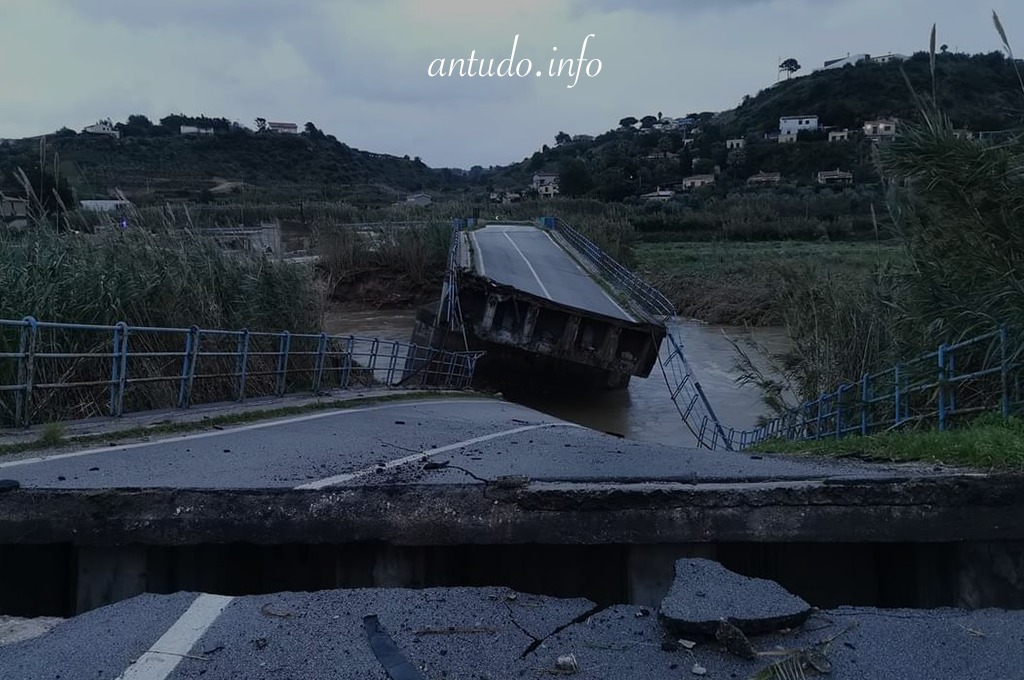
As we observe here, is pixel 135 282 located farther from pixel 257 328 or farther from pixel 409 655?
pixel 409 655

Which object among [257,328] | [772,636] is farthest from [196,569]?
[257,328]

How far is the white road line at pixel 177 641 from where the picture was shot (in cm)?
353

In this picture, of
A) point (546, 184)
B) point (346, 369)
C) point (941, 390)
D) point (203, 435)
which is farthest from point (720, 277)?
point (546, 184)

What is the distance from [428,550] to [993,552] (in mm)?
3311

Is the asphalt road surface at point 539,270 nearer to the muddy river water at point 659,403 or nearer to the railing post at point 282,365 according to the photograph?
the muddy river water at point 659,403

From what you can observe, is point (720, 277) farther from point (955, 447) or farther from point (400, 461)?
point (955, 447)

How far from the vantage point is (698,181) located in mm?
127438

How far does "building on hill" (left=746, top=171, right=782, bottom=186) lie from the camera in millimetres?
112256

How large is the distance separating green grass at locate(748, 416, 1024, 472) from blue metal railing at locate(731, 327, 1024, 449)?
1.45 feet

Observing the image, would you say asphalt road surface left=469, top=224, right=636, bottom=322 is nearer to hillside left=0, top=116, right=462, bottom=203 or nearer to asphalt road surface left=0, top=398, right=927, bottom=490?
asphalt road surface left=0, top=398, right=927, bottom=490

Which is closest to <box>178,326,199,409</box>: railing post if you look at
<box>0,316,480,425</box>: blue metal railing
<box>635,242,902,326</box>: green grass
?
<box>0,316,480,425</box>: blue metal railing

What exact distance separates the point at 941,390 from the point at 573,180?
112 metres

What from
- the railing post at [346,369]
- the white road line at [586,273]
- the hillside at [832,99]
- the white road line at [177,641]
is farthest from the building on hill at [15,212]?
the hillside at [832,99]

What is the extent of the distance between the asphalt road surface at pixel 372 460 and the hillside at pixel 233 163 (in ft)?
194
